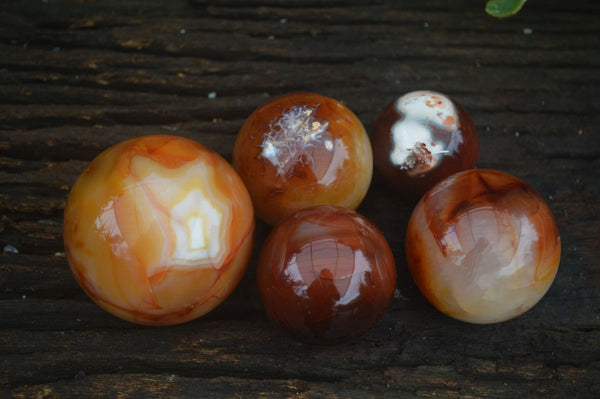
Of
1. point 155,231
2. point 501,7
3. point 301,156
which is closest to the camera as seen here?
point 155,231

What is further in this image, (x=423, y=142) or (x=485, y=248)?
(x=423, y=142)

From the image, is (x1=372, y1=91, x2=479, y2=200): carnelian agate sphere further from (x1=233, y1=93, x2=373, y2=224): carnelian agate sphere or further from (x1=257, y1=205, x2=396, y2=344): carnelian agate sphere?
(x1=257, y1=205, x2=396, y2=344): carnelian agate sphere

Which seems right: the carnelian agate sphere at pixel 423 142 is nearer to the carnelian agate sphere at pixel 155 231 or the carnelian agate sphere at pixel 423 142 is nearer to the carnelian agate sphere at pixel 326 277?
the carnelian agate sphere at pixel 326 277

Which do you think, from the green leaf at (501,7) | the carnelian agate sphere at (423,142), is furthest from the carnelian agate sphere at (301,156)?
the green leaf at (501,7)

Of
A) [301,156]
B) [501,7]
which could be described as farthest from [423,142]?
[501,7]

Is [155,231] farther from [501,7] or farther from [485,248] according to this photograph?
[501,7]

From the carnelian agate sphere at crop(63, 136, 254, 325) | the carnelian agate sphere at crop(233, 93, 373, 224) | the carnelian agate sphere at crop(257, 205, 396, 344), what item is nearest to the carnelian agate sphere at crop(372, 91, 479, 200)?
the carnelian agate sphere at crop(233, 93, 373, 224)
